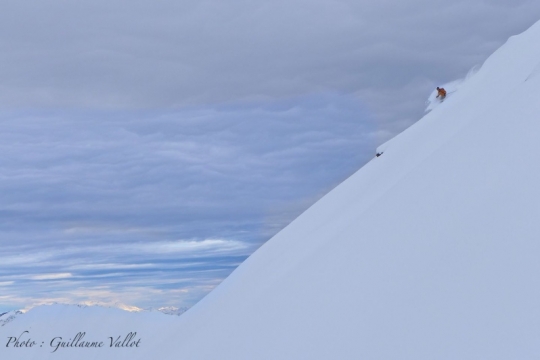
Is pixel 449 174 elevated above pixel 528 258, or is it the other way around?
pixel 449 174

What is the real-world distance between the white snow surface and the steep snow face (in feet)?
0.09

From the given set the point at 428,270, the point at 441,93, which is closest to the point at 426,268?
the point at 428,270

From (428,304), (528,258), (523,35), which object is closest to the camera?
(528,258)

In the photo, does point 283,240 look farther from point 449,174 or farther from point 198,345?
point 449,174

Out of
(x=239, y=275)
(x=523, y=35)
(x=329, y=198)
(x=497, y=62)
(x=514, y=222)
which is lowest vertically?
(x=514, y=222)

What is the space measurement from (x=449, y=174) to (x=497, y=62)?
1418 centimetres

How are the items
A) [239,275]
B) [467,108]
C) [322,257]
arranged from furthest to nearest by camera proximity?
[239,275]
[467,108]
[322,257]

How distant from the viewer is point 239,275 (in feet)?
84.6

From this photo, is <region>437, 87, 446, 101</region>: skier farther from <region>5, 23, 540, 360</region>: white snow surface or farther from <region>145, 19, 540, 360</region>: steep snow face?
<region>145, 19, 540, 360</region>: steep snow face

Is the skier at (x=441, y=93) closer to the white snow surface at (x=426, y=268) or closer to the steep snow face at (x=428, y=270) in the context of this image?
the white snow surface at (x=426, y=268)

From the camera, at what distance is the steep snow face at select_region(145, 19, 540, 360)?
8.60 metres

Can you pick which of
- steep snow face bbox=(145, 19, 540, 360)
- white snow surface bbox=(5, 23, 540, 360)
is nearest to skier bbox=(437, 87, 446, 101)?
white snow surface bbox=(5, 23, 540, 360)

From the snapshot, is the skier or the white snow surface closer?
the white snow surface

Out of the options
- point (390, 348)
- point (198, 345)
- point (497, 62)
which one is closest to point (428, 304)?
point (390, 348)
